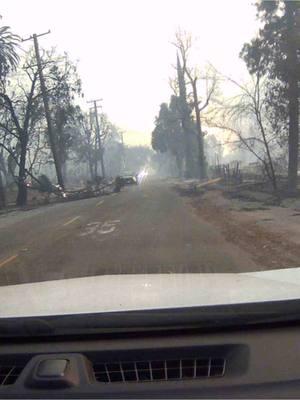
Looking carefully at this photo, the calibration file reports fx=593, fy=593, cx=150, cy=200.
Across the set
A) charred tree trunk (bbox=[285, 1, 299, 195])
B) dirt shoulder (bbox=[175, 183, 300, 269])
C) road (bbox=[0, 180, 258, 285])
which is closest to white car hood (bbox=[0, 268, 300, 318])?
road (bbox=[0, 180, 258, 285])

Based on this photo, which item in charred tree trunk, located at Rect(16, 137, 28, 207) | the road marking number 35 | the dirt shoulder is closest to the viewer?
the dirt shoulder

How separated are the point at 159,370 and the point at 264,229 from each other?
1137 cm

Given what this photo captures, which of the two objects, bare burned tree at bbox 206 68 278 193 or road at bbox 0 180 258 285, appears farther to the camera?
bare burned tree at bbox 206 68 278 193

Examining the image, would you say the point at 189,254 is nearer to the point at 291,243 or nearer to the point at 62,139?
the point at 291,243

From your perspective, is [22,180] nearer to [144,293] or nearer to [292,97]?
[292,97]

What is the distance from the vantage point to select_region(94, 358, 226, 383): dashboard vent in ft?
9.68

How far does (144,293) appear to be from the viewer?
3.77 metres

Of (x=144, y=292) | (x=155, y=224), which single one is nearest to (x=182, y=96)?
(x=155, y=224)

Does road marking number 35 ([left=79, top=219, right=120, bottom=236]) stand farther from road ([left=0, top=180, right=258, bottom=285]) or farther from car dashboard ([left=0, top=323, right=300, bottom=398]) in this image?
car dashboard ([left=0, top=323, right=300, bottom=398])

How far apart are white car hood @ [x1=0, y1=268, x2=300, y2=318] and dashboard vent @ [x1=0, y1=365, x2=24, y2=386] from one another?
34 cm

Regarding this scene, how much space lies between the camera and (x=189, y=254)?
392 inches

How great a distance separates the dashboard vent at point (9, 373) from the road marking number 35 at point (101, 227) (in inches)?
441

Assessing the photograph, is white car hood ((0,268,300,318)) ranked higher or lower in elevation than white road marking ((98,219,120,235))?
higher

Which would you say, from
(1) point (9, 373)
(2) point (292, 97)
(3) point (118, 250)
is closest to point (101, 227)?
(3) point (118, 250)
